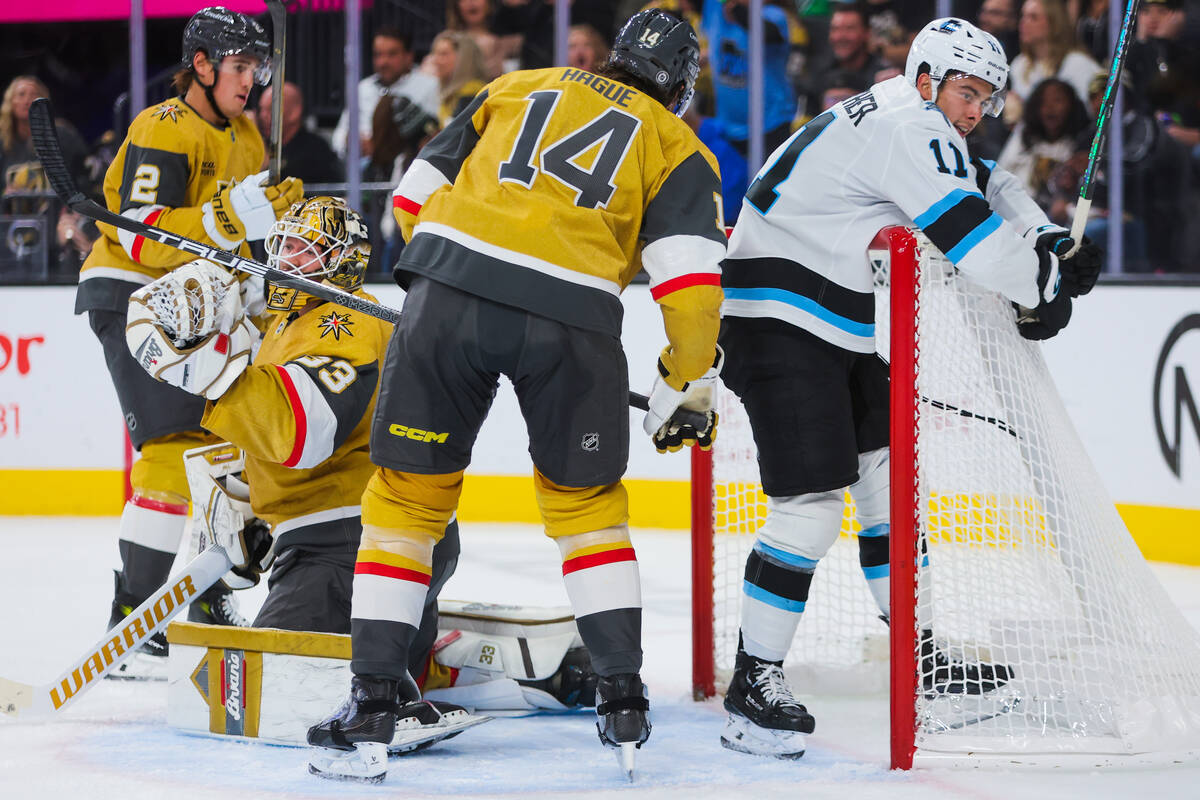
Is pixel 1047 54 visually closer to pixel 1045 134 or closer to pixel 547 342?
pixel 1045 134

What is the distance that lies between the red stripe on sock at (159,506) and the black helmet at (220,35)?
3.02 ft

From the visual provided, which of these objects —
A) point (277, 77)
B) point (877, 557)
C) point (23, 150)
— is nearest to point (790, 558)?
point (877, 557)

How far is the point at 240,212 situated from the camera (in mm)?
3082

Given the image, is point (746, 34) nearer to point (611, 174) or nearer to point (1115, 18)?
point (1115, 18)

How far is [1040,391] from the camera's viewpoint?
238 cm

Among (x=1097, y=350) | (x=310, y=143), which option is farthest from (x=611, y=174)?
(x=310, y=143)

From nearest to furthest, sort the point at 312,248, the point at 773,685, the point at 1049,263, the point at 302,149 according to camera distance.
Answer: the point at 1049,263
the point at 773,685
the point at 312,248
the point at 302,149

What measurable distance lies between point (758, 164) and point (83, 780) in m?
4.17

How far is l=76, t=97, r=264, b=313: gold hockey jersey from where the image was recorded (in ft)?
10.0

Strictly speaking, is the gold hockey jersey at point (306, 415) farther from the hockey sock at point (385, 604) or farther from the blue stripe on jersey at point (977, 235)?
the blue stripe on jersey at point (977, 235)

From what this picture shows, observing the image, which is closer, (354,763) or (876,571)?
(354,763)

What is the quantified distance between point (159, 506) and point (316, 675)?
839 mm

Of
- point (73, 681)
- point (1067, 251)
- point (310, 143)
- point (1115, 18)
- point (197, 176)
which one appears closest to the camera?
point (1067, 251)

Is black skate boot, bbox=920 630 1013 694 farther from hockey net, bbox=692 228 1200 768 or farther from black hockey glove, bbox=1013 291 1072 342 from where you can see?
black hockey glove, bbox=1013 291 1072 342
